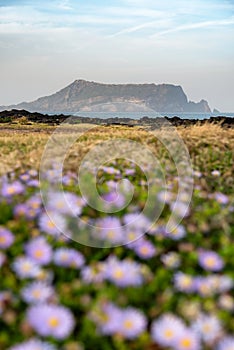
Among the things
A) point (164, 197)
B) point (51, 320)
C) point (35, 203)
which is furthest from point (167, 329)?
point (164, 197)

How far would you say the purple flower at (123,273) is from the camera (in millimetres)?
2021

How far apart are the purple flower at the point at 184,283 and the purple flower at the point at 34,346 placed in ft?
2.17

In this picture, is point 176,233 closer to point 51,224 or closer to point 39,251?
point 51,224

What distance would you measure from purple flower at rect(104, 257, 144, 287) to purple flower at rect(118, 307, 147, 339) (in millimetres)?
160

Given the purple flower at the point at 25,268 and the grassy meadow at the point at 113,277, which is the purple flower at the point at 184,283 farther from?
the purple flower at the point at 25,268

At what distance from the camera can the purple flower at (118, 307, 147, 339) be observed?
175 centimetres

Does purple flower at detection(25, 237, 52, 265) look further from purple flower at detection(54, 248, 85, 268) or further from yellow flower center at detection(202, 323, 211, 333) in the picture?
yellow flower center at detection(202, 323, 211, 333)

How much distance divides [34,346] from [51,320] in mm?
122

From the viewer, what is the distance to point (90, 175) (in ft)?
12.1

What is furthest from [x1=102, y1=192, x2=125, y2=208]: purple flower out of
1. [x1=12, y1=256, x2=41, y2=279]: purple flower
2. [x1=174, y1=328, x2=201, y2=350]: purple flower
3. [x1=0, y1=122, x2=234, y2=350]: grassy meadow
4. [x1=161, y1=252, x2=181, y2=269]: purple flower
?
[x1=174, y1=328, x2=201, y2=350]: purple flower

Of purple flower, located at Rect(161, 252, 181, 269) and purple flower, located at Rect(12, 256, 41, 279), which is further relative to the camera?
purple flower, located at Rect(161, 252, 181, 269)

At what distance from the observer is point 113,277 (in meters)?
2.04

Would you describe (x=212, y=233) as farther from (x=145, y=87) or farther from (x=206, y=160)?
(x=145, y=87)

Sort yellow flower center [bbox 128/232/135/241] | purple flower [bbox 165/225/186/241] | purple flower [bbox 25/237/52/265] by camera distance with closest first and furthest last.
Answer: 1. purple flower [bbox 25/237/52/265]
2. yellow flower center [bbox 128/232/135/241]
3. purple flower [bbox 165/225/186/241]
